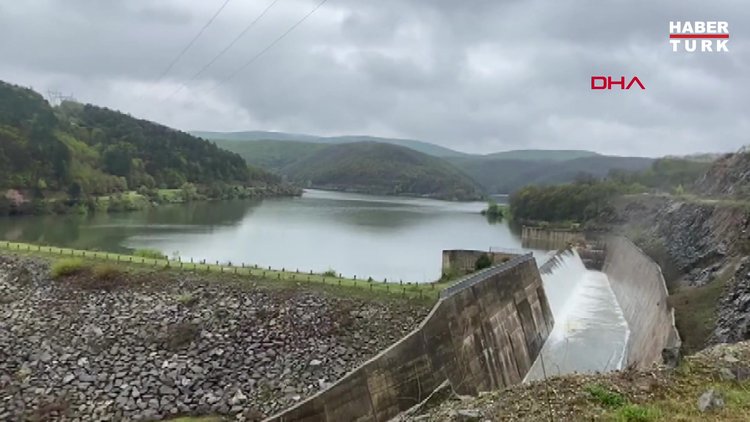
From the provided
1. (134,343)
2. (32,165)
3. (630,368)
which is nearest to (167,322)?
(134,343)

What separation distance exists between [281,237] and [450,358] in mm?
43025

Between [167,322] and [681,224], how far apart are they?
39326 millimetres

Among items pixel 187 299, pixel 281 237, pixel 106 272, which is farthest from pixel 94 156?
pixel 187 299

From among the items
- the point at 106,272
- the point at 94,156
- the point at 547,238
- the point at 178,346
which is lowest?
the point at 547,238

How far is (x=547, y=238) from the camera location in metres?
80.1

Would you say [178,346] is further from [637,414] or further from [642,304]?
[642,304]

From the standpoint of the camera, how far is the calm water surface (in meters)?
44.8

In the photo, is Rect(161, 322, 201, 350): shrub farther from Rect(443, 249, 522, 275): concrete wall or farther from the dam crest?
Rect(443, 249, 522, 275): concrete wall

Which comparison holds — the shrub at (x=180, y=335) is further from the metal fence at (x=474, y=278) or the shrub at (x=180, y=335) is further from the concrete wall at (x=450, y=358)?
the metal fence at (x=474, y=278)

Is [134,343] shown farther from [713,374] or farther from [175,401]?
[713,374]

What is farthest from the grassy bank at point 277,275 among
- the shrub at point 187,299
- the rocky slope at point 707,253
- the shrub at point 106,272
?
the rocky slope at point 707,253

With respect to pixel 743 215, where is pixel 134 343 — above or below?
below

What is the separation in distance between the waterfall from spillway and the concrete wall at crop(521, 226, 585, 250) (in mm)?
26158

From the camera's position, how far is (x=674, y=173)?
290 feet
